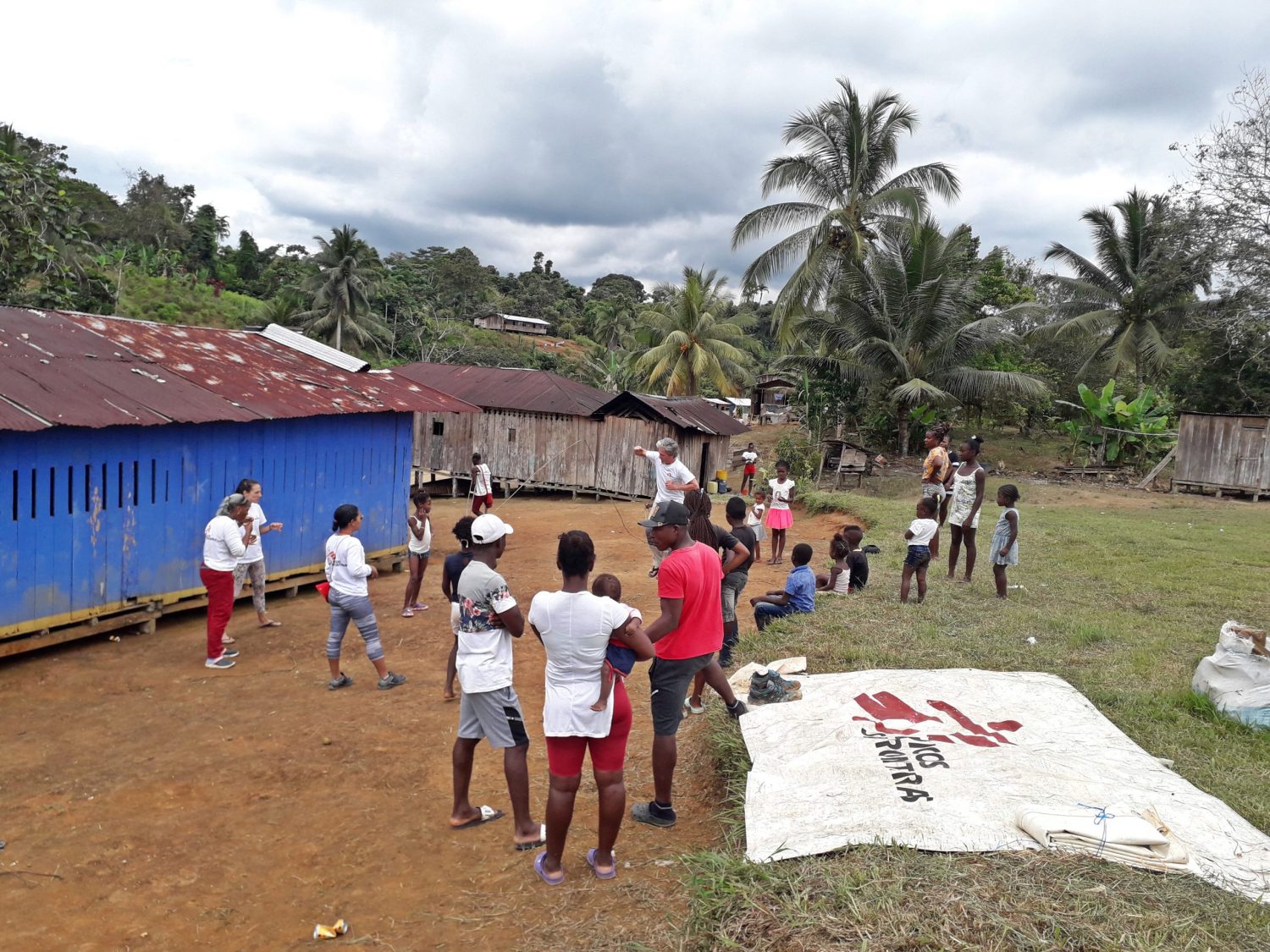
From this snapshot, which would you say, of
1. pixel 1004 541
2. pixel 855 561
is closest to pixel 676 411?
pixel 855 561

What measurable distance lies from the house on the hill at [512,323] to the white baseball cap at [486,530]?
5862cm

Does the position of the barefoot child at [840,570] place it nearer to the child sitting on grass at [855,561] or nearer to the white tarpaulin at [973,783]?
the child sitting on grass at [855,561]

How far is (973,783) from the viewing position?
154 inches

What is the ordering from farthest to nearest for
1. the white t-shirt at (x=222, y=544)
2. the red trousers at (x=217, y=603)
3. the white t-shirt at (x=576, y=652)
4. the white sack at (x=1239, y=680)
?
the red trousers at (x=217, y=603), the white t-shirt at (x=222, y=544), the white sack at (x=1239, y=680), the white t-shirt at (x=576, y=652)

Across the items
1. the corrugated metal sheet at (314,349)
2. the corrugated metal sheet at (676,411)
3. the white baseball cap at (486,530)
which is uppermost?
the corrugated metal sheet at (314,349)

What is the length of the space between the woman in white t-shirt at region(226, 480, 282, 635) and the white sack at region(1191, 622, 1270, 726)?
7.80 m

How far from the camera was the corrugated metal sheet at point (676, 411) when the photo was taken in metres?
19.7

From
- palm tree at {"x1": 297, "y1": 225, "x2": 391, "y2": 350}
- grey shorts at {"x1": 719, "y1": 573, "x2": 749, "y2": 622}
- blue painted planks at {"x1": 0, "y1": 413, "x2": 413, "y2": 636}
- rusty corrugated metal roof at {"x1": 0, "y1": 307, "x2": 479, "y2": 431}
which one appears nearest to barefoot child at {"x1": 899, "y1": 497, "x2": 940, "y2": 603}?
grey shorts at {"x1": 719, "y1": 573, "x2": 749, "y2": 622}

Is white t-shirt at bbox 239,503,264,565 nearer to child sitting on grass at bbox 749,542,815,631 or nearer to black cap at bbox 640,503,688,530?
child sitting on grass at bbox 749,542,815,631

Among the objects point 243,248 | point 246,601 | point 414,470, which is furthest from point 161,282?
point 246,601

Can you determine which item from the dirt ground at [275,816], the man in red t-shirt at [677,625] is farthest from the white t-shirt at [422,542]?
the man in red t-shirt at [677,625]

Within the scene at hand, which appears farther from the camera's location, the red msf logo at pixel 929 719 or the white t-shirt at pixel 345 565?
the white t-shirt at pixel 345 565

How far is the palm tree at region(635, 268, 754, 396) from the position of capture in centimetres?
2866

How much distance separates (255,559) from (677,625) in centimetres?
589
